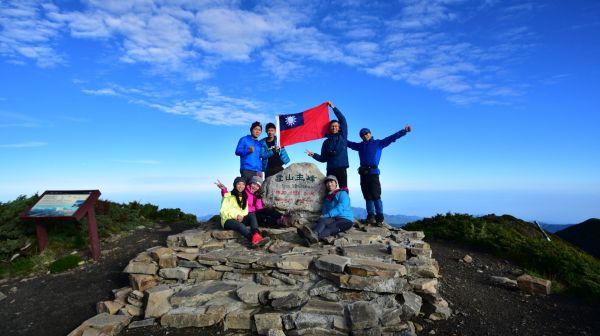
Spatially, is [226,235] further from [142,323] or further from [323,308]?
[323,308]

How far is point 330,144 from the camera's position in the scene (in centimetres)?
1107

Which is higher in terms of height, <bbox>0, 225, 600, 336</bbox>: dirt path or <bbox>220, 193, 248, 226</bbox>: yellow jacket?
<bbox>220, 193, 248, 226</bbox>: yellow jacket

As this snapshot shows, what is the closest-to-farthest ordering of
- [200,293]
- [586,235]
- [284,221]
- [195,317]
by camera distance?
[195,317]
[200,293]
[284,221]
[586,235]

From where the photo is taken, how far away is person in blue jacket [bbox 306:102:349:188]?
11.0 meters

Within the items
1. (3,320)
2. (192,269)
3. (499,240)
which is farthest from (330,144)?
(3,320)

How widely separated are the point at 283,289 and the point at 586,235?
70.8 ft

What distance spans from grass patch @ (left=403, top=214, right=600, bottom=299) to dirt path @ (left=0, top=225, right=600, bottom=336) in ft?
2.11

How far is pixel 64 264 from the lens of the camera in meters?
11.1

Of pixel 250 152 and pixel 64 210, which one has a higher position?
pixel 250 152

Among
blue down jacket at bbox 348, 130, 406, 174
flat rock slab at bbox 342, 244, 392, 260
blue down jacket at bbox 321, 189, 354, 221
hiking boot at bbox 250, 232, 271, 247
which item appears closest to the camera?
flat rock slab at bbox 342, 244, 392, 260

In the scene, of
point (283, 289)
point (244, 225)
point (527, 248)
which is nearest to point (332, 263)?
point (283, 289)

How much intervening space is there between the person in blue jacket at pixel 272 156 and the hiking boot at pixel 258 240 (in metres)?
2.63

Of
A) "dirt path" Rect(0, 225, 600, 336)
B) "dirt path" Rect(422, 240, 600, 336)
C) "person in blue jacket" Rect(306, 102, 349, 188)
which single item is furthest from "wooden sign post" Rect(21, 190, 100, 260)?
"dirt path" Rect(422, 240, 600, 336)

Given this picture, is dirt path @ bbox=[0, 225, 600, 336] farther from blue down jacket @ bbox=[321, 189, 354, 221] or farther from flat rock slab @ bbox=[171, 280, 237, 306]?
blue down jacket @ bbox=[321, 189, 354, 221]
